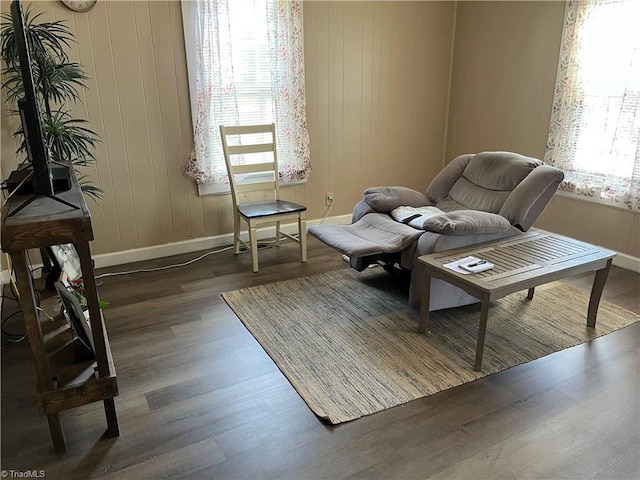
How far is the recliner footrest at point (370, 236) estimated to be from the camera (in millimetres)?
2990

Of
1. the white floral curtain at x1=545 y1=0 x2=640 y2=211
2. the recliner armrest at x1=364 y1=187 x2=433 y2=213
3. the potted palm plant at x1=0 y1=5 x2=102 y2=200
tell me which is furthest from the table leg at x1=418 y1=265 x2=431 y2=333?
the potted palm plant at x1=0 y1=5 x2=102 y2=200

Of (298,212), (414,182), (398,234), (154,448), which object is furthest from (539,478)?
(414,182)

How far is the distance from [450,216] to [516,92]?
7.07 feet

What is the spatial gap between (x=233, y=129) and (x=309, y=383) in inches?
89.0

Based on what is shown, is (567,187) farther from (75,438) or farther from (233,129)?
(75,438)

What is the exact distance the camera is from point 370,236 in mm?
3242

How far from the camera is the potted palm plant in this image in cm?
291

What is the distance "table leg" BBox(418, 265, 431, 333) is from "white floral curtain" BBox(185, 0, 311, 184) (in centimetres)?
200

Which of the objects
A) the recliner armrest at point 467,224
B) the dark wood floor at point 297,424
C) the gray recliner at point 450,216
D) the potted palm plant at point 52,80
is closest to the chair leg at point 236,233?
the gray recliner at point 450,216

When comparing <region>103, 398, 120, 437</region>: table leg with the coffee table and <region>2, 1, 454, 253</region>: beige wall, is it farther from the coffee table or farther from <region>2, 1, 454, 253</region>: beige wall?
<region>2, 1, 454, 253</region>: beige wall

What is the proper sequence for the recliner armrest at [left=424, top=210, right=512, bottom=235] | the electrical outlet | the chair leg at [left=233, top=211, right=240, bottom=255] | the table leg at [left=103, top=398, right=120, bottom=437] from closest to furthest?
the table leg at [left=103, top=398, right=120, bottom=437] < the recliner armrest at [left=424, top=210, right=512, bottom=235] < the chair leg at [left=233, top=211, right=240, bottom=255] < the electrical outlet

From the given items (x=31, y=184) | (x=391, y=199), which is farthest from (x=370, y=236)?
(x=31, y=184)

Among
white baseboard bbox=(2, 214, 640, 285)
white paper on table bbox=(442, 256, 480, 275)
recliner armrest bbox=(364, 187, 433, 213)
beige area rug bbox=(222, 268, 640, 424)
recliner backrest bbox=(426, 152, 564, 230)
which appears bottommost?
beige area rug bbox=(222, 268, 640, 424)

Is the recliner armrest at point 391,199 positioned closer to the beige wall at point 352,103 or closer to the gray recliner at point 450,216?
the gray recliner at point 450,216
